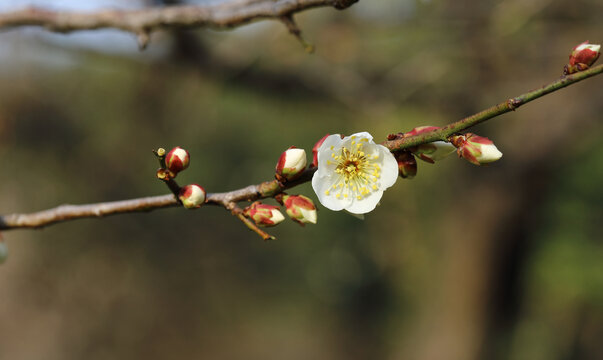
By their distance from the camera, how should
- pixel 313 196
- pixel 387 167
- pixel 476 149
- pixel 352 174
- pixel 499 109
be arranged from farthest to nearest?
pixel 313 196
pixel 352 174
pixel 387 167
pixel 476 149
pixel 499 109

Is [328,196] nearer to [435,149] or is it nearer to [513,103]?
[435,149]

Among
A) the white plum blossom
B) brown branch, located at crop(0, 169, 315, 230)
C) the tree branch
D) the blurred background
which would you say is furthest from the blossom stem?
the blurred background

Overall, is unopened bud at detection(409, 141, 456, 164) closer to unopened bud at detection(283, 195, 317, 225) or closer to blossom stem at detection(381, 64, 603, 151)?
blossom stem at detection(381, 64, 603, 151)

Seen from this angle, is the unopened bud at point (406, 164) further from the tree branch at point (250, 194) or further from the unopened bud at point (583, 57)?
the unopened bud at point (583, 57)

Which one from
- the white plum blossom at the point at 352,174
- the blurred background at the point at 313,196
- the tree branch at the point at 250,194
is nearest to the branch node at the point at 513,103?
the tree branch at the point at 250,194

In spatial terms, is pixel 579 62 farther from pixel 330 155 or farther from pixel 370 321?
pixel 370 321

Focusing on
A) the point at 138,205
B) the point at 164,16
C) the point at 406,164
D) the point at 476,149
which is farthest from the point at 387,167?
the point at 164,16
